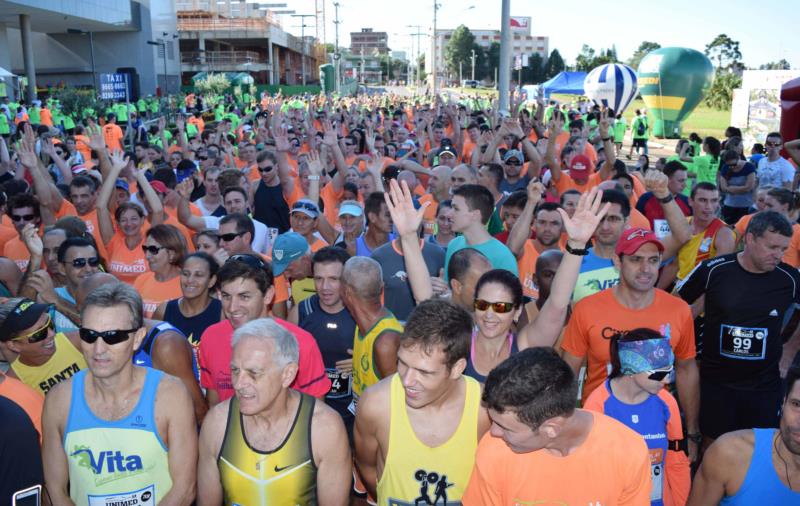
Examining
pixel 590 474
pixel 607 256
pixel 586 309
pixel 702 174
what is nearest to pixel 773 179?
pixel 702 174

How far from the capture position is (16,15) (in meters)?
38.6

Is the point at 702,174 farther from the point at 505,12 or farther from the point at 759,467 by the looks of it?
the point at 759,467

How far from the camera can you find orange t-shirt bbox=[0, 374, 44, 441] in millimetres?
3011

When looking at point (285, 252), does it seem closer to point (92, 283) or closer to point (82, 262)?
point (92, 283)

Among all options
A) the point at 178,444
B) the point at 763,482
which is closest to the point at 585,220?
the point at 763,482

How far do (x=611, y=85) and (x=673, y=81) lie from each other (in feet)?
10.4

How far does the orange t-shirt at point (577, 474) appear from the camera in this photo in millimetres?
2484

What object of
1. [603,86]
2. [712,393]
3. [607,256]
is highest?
[603,86]

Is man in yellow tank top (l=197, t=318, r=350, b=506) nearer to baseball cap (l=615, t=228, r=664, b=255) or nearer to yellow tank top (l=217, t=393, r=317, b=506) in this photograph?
yellow tank top (l=217, t=393, r=317, b=506)

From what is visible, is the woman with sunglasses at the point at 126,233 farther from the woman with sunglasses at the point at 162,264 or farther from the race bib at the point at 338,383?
the race bib at the point at 338,383

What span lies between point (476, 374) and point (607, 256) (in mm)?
2032

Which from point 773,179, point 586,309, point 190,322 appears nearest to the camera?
point 586,309

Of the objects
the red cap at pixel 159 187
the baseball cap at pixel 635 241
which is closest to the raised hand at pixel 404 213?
the baseball cap at pixel 635 241

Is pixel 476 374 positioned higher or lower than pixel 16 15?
lower
